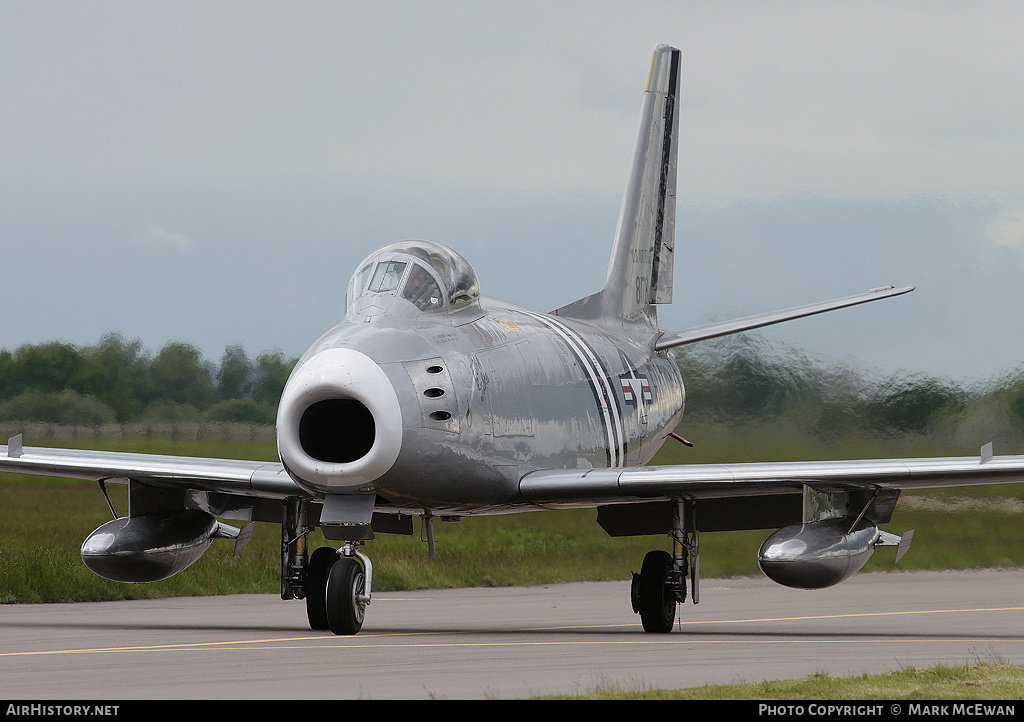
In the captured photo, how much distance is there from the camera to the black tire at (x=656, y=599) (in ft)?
42.2

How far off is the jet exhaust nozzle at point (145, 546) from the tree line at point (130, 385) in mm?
8357

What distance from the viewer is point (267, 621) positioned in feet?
44.3

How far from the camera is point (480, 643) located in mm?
10703

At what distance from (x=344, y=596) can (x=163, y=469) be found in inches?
111

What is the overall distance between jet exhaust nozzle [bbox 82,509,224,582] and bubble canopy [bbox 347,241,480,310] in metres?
3.24

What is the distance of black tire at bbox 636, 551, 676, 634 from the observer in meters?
12.9

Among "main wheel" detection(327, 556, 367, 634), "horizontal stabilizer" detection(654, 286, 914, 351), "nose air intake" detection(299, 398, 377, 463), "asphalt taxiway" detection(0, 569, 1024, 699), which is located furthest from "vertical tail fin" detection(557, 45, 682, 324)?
"main wheel" detection(327, 556, 367, 634)

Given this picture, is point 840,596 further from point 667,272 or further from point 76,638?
point 76,638

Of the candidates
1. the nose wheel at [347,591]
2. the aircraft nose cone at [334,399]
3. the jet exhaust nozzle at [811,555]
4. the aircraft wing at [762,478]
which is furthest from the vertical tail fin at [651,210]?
the aircraft nose cone at [334,399]

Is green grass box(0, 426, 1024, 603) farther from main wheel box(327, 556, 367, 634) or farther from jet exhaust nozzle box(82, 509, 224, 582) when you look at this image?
main wheel box(327, 556, 367, 634)

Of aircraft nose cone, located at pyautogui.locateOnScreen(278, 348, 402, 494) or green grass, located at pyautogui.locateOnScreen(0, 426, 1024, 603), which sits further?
green grass, located at pyautogui.locateOnScreen(0, 426, 1024, 603)

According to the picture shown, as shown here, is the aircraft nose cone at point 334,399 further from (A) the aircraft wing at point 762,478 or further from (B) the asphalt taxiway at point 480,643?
(A) the aircraft wing at point 762,478

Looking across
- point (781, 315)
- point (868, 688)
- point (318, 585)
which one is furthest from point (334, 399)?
point (781, 315)
